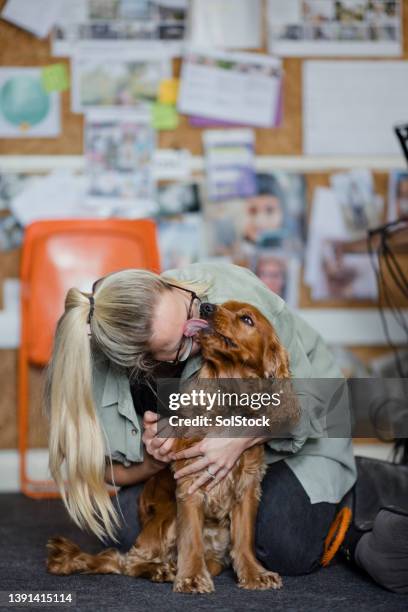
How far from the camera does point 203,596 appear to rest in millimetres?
1618

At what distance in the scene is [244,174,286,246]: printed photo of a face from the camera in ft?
9.72

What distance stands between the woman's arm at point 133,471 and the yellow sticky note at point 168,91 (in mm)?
1539

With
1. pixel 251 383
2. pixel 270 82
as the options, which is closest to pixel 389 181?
pixel 270 82

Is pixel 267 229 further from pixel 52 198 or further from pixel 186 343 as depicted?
pixel 186 343

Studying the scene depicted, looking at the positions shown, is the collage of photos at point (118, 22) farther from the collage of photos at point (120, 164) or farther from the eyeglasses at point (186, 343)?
the eyeglasses at point (186, 343)

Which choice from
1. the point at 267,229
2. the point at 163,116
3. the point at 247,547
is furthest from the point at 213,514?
the point at 163,116

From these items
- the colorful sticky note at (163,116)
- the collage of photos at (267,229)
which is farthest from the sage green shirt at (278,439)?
the colorful sticky note at (163,116)

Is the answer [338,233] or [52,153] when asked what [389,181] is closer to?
Answer: [338,233]

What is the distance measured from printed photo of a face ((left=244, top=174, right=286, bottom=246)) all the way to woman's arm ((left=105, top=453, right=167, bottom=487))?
1.28 m

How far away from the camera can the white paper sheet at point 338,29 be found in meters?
2.95

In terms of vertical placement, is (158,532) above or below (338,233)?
below

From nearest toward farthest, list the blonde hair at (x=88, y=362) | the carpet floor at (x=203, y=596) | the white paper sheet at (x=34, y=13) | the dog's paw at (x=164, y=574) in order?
the carpet floor at (x=203, y=596) < the blonde hair at (x=88, y=362) < the dog's paw at (x=164, y=574) < the white paper sheet at (x=34, y=13)

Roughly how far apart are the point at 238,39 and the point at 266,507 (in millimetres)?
1832

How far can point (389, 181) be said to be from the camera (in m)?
2.99
